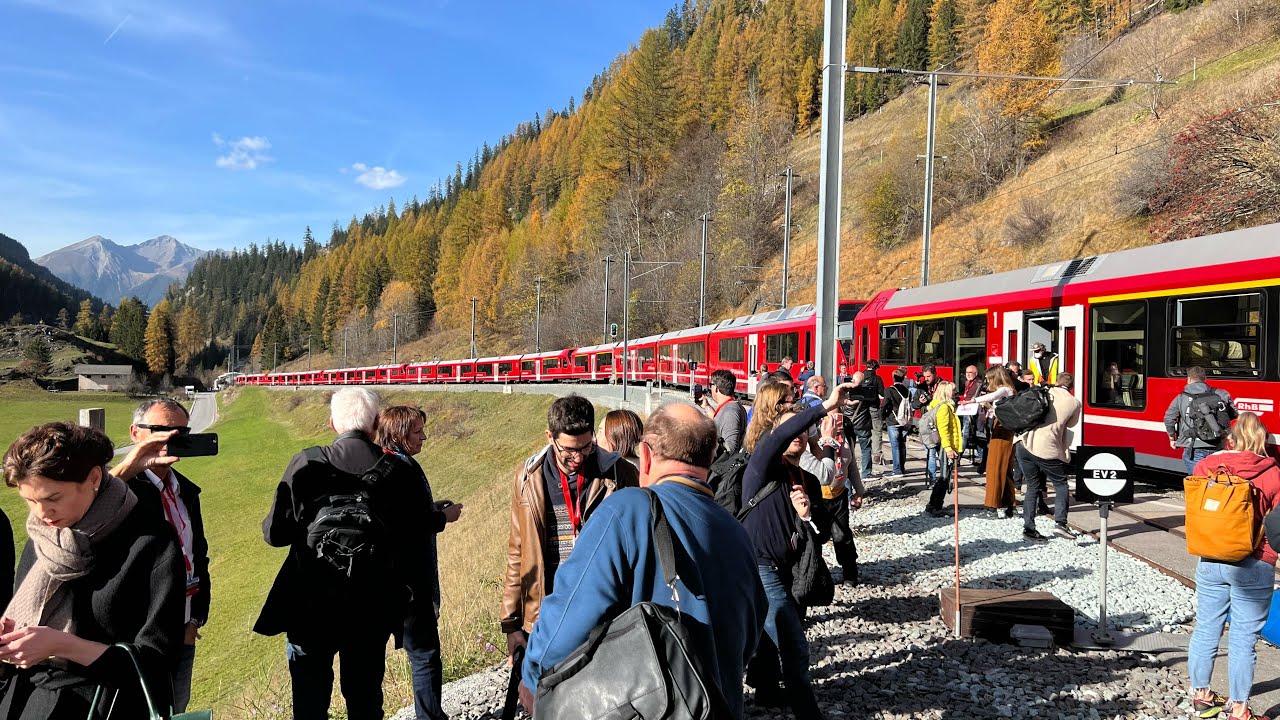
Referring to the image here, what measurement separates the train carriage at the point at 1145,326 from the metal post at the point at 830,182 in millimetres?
2789

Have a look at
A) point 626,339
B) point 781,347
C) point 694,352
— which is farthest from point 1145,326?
point 694,352

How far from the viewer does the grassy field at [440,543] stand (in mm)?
8077

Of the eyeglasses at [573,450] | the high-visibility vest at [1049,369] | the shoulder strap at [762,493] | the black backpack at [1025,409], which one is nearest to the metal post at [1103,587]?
the black backpack at [1025,409]

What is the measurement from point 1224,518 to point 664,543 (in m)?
4.04

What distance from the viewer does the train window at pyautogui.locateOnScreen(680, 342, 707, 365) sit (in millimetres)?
29422

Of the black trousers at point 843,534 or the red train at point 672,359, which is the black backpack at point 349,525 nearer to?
the black trousers at point 843,534

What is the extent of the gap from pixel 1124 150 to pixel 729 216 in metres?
27.0

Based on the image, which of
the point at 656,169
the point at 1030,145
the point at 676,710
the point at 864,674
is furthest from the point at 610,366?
the point at 656,169

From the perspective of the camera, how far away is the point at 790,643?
4078 millimetres

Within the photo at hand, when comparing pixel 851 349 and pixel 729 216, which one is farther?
pixel 729 216

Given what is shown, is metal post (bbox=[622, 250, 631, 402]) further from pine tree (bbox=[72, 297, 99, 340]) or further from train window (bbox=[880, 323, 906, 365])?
pine tree (bbox=[72, 297, 99, 340])

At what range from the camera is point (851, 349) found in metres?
20.1

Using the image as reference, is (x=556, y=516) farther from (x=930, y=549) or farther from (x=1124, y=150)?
(x=1124, y=150)

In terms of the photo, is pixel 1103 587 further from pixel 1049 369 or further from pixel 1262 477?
pixel 1049 369
